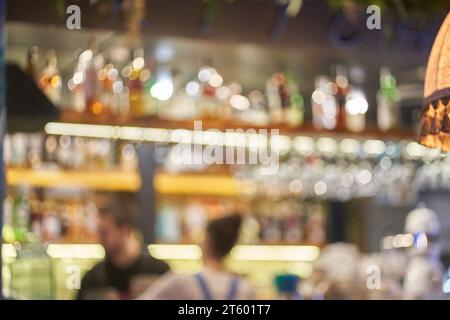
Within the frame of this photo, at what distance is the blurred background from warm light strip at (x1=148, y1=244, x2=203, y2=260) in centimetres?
2

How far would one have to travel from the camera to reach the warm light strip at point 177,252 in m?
7.00

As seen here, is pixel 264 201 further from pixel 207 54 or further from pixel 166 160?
pixel 207 54

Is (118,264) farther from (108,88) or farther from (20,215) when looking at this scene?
(108,88)

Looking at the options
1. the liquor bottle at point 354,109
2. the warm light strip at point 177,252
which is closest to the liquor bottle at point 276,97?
the liquor bottle at point 354,109

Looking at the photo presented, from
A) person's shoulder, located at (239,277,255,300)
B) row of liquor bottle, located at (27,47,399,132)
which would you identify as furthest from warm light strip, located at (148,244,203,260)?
person's shoulder, located at (239,277,255,300)

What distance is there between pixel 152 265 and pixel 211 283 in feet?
4.75

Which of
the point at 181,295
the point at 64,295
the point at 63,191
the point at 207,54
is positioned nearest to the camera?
the point at 181,295

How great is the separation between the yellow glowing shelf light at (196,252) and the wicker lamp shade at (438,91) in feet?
12.7

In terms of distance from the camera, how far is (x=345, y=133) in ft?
18.8

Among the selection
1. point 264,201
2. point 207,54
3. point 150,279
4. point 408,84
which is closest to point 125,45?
point 207,54

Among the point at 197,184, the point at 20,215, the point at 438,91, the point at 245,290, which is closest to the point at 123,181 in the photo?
the point at 197,184

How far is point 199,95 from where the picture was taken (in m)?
5.64

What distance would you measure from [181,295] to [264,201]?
12.0ft

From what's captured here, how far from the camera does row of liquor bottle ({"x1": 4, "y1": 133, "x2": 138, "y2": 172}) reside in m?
6.21
